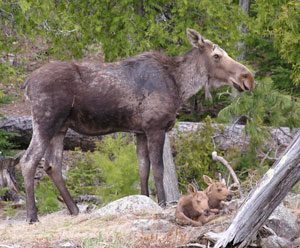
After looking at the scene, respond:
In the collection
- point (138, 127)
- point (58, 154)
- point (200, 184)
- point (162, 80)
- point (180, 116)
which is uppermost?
point (162, 80)

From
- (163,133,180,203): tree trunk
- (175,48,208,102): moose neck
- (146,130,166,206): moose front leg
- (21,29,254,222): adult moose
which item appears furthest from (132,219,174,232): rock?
(163,133,180,203): tree trunk

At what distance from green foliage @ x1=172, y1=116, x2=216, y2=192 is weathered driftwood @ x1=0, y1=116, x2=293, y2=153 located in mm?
200

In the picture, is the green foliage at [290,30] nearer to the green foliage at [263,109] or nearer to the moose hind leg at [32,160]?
the green foliage at [263,109]

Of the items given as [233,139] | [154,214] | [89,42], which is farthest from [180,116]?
[154,214]

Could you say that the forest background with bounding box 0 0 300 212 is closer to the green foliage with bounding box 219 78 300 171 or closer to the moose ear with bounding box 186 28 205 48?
the green foliage with bounding box 219 78 300 171

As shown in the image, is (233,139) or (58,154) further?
(233,139)

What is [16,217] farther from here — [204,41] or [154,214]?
[204,41]

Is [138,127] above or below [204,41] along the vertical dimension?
below

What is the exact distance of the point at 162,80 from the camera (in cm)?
883

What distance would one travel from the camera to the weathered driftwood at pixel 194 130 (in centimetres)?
1284

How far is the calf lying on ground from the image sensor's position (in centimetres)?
735

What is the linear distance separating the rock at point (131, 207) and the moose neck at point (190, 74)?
1.87 metres

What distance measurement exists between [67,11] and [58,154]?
4.40m

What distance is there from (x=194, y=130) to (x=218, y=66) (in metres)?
4.54
